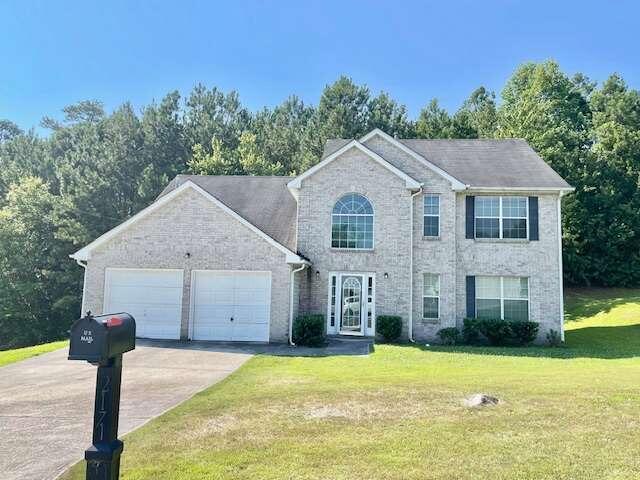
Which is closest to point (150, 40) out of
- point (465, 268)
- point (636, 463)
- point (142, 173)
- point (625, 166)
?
point (465, 268)

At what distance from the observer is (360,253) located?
19.0m

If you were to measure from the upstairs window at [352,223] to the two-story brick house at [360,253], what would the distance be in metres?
0.04

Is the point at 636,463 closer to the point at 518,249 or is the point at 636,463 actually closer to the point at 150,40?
the point at 518,249

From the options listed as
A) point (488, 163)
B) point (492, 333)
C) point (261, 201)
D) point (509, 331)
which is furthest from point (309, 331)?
point (488, 163)

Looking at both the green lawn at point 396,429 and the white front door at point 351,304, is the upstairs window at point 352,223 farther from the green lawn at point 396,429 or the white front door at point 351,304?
the green lawn at point 396,429

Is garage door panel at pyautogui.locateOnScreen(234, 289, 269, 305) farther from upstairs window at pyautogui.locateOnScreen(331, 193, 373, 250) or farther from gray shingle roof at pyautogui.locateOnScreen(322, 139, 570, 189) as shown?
gray shingle roof at pyautogui.locateOnScreen(322, 139, 570, 189)

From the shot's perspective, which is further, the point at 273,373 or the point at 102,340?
the point at 273,373

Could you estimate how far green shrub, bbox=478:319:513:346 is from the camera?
18250mm

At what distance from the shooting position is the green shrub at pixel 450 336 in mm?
18467

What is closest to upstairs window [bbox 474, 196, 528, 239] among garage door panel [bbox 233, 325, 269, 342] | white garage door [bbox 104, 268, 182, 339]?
garage door panel [bbox 233, 325, 269, 342]

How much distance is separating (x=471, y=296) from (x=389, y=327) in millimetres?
3532

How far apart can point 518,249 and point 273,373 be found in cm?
1178

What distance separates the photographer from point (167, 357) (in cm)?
1420

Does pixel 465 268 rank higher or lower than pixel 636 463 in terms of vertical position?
higher
